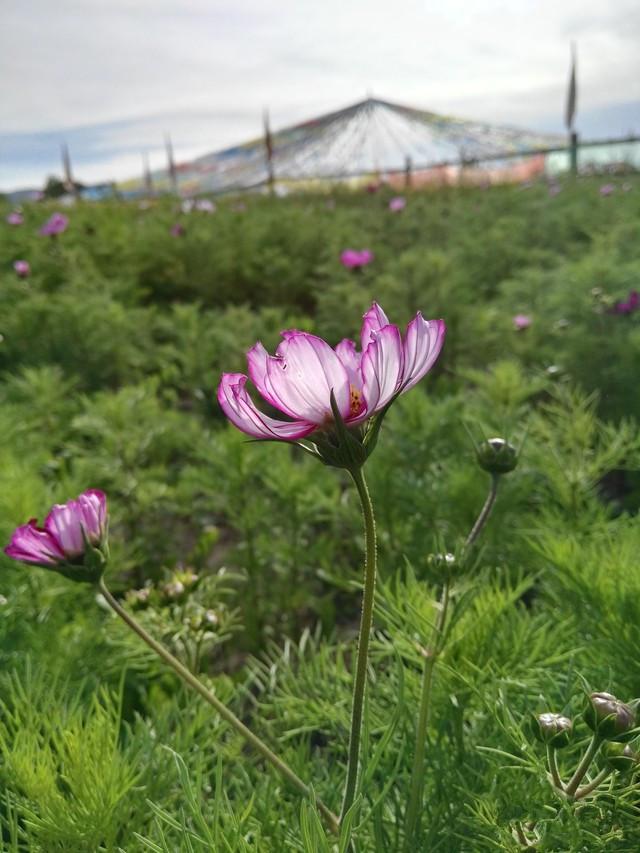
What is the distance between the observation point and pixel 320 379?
15.9 inches

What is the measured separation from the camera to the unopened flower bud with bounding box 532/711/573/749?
1.35 feet

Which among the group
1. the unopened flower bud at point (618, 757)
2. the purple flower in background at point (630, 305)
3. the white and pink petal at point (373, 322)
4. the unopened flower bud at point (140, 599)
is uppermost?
the white and pink petal at point (373, 322)

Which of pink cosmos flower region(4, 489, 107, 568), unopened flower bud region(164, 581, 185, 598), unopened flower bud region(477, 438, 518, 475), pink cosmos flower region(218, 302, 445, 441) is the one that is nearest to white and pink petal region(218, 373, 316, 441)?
pink cosmos flower region(218, 302, 445, 441)

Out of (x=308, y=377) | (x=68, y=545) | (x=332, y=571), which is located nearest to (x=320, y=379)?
(x=308, y=377)

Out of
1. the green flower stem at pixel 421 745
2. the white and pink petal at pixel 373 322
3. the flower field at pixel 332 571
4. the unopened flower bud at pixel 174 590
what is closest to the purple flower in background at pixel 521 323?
the flower field at pixel 332 571

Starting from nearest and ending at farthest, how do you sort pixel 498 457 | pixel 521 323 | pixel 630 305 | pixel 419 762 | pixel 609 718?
pixel 609 718 < pixel 419 762 < pixel 498 457 < pixel 630 305 < pixel 521 323

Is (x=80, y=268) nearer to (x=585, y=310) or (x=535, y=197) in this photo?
(x=585, y=310)

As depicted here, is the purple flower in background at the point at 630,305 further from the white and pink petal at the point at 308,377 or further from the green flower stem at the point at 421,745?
the white and pink petal at the point at 308,377

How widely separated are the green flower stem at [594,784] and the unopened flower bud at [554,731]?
0.03 m

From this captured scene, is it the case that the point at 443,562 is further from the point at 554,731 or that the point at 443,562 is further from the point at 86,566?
the point at 86,566

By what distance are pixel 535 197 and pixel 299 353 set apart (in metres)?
4.89

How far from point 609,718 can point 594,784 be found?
0.23 feet

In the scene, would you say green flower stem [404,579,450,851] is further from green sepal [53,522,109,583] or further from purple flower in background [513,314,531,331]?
purple flower in background [513,314,531,331]

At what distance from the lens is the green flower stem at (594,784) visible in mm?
412
